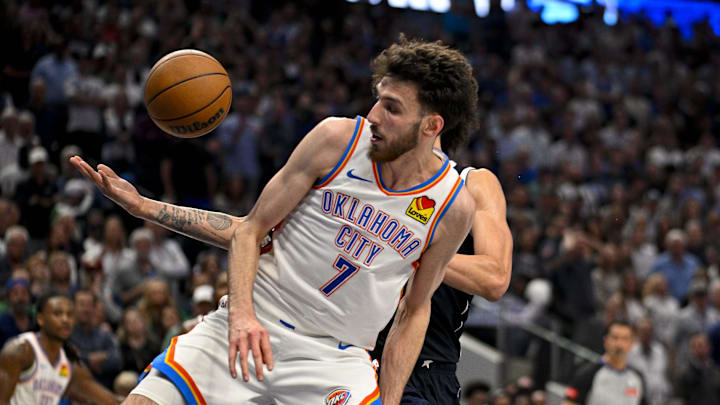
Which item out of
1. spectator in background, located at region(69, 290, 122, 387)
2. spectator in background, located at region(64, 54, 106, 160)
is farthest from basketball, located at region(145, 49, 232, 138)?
spectator in background, located at region(64, 54, 106, 160)

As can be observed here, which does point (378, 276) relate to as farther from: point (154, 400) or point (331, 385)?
point (154, 400)

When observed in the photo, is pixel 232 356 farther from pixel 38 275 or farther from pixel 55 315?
pixel 38 275

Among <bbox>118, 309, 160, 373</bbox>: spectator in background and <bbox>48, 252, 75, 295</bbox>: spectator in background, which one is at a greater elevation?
<bbox>48, 252, 75, 295</bbox>: spectator in background

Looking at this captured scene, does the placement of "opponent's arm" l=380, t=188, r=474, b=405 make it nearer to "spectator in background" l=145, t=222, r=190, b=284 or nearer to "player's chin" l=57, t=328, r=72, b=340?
"player's chin" l=57, t=328, r=72, b=340

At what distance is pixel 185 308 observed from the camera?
9.12m

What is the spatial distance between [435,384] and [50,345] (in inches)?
130

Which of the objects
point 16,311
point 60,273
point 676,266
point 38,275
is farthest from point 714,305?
point 16,311

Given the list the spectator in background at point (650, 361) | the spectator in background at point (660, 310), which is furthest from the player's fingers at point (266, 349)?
the spectator in background at point (660, 310)

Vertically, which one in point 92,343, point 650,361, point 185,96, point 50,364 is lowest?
point 92,343

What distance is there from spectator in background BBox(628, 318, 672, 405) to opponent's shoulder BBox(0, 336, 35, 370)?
6.51 m

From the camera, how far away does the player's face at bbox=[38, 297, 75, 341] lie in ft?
20.5

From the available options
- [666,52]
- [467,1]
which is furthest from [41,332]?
[666,52]

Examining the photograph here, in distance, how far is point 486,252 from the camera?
415 centimetres

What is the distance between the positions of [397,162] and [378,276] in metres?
0.42
